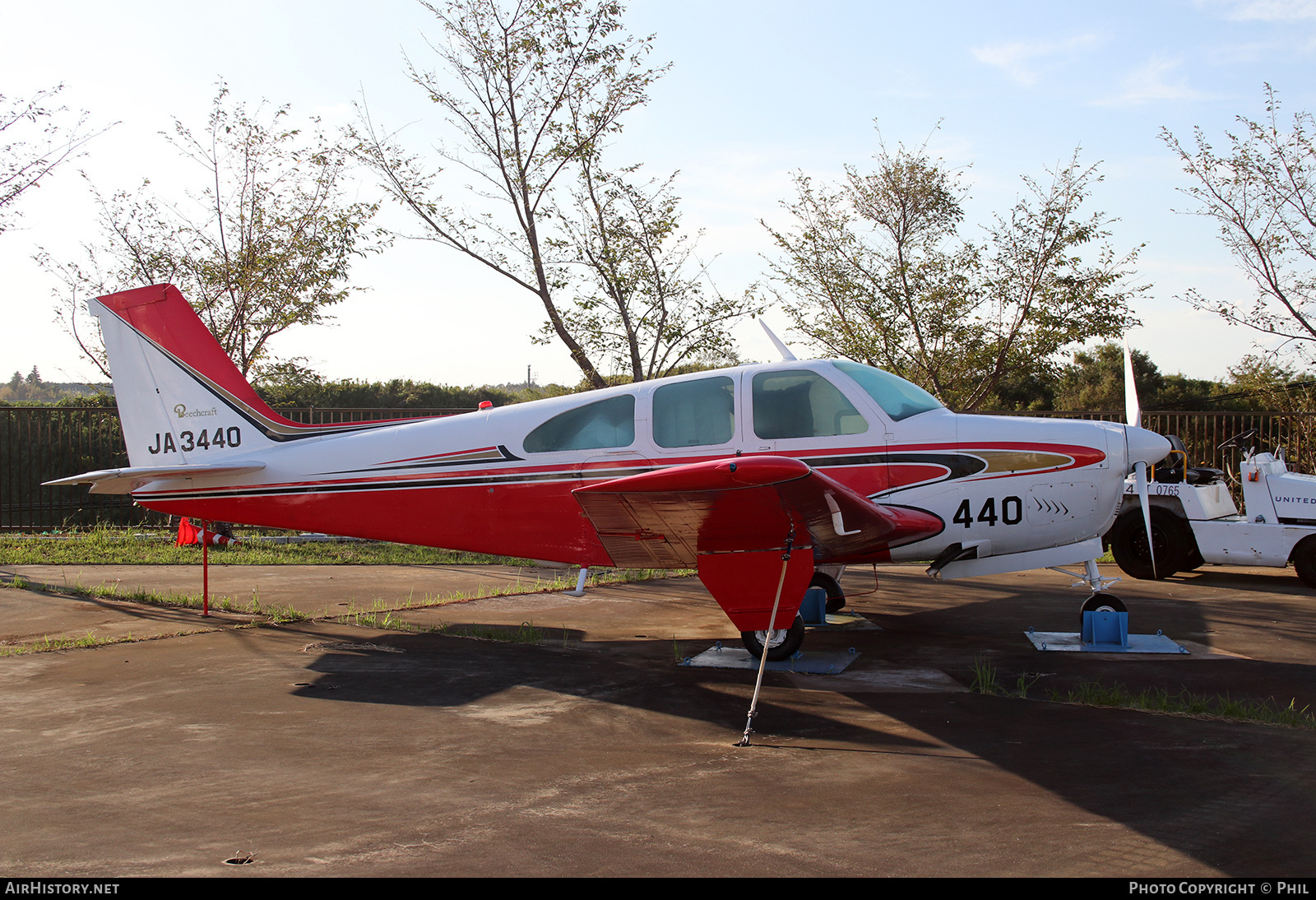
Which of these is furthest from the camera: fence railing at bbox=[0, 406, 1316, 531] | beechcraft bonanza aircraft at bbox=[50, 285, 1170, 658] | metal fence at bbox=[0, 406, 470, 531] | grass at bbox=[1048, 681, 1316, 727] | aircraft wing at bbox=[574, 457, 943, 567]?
metal fence at bbox=[0, 406, 470, 531]

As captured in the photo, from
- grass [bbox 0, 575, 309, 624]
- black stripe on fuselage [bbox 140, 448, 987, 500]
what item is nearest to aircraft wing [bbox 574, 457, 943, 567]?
black stripe on fuselage [bbox 140, 448, 987, 500]

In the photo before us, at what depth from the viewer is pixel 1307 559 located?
31.7 ft

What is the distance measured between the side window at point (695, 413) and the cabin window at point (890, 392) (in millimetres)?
972

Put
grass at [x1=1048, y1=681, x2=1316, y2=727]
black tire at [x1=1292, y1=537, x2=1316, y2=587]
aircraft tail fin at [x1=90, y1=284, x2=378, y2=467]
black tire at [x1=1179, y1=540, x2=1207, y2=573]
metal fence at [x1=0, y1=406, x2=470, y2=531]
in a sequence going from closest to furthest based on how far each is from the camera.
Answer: grass at [x1=1048, y1=681, x2=1316, y2=727]
aircraft tail fin at [x1=90, y1=284, x2=378, y2=467]
black tire at [x1=1292, y1=537, x2=1316, y2=587]
black tire at [x1=1179, y1=540, x2=1207, y2=573]
metal fence at [x1=0, y1=406, x2=470, y2=531]

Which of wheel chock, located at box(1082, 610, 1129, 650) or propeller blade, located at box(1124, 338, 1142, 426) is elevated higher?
propeller blade, located at box(1124, 338, 1142, 426)

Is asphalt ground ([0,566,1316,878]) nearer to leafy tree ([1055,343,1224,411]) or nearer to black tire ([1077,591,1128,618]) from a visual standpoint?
black tire ([1077,591,1128,618])

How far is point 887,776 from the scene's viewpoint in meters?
4.02

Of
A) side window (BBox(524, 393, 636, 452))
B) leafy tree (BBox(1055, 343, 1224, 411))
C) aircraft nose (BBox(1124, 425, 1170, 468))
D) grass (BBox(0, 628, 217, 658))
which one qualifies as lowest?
grass (BBox(0, 628, 217, 658))

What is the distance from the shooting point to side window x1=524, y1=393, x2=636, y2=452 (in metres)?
7.09

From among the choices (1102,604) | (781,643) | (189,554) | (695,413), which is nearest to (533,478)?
(695,413)

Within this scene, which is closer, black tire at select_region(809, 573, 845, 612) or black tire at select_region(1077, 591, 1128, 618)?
black tire at select_region(1077, 591, 1128, 618)

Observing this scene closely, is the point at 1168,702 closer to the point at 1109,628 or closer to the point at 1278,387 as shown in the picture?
the point at 1109,628

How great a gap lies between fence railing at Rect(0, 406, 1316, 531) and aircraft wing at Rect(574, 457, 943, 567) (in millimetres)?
8262

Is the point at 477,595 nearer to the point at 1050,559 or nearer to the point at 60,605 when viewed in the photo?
the point at 60,605
